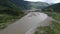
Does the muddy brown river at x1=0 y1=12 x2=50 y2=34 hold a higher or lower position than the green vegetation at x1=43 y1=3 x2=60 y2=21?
lower

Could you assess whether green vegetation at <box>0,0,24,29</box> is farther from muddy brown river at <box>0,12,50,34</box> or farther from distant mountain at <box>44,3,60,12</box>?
distant mountain at <box>44,3,60,12</box>

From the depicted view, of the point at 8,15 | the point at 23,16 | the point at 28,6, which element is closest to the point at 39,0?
the point at 28,6

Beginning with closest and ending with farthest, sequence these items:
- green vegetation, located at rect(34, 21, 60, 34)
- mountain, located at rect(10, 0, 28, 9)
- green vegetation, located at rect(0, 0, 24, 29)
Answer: green vegetation, located at rect(34, 21, 60, 34) → green vegetation, located at rect(0, 0, 24, 29) → mountain, located at rect(10, 0, 28, 9)

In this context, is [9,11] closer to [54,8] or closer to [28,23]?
[28,23]

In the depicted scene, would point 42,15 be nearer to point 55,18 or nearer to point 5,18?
point 55,18

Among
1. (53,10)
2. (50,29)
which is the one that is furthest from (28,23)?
(53,10)

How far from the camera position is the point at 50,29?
50.9 inches

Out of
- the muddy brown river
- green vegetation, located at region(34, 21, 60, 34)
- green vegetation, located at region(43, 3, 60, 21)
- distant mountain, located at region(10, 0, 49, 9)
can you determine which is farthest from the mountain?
green vegetation, located at region(34, 21, 60, 34)

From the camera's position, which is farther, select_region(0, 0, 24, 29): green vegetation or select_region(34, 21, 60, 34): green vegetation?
select_region(0, 0, 24, 29): green vegetation

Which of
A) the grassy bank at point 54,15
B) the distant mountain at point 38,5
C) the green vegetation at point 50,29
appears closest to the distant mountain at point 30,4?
the distant mountain at point 38,5

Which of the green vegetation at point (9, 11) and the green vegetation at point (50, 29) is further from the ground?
the green vegetation at point (9, 11)

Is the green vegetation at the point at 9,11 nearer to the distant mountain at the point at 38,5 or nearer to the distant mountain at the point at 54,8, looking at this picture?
the distant mountain at the point at 38,5

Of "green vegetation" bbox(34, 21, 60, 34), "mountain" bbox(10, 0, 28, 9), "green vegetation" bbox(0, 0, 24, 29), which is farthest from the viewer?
"mountain" bbox(10, 0, 28, 9)

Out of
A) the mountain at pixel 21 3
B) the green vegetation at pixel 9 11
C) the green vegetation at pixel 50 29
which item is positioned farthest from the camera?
the mountain at pixel 21 3
